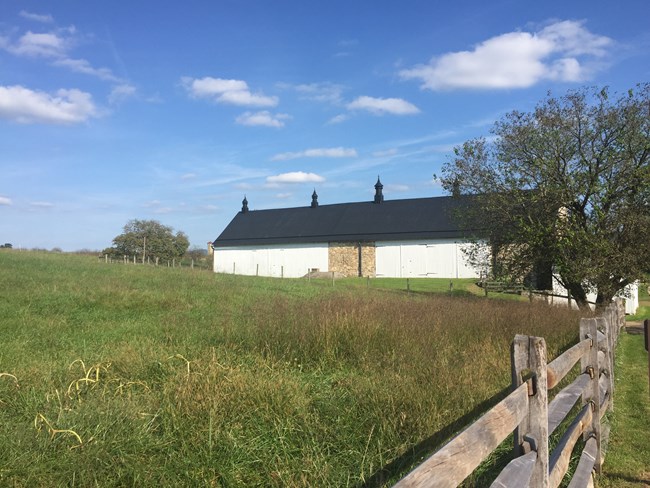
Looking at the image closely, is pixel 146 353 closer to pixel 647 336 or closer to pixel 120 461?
pixel 120 461

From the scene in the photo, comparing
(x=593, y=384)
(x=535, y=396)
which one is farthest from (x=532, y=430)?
(x=593, y=384)

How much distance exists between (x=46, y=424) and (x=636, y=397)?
7.93 metres

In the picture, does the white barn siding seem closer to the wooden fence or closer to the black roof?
the black roof

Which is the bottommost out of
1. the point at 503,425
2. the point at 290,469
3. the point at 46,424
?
the point at 290,469

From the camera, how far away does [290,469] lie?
416 cm

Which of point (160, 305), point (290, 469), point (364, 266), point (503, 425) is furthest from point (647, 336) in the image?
point (364, 266)

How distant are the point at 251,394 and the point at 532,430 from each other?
2.79 metres

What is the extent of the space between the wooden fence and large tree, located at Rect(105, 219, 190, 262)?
69.4 m

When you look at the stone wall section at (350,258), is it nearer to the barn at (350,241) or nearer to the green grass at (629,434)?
the barn at (350,241)

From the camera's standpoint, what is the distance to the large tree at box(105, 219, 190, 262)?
7238 centimetres

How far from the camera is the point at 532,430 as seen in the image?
3.12 meters

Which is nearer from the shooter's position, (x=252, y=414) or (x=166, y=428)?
(x=166, y=428)

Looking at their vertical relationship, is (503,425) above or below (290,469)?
above

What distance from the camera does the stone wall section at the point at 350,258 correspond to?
4731 centimetres
